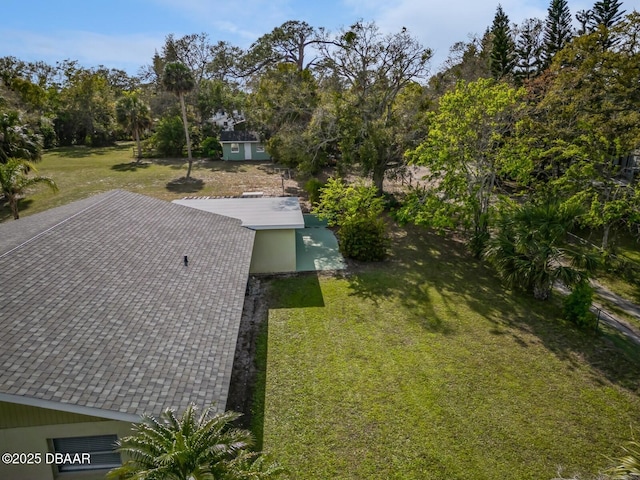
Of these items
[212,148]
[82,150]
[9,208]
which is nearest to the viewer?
[9,208]

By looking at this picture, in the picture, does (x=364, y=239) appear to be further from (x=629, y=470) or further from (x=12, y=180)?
(x=12, y=180)

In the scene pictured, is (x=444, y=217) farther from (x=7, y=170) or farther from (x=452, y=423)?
(x=7, y=170)

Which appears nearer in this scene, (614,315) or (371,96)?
(614,315)

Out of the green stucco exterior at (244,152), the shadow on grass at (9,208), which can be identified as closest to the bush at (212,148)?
the green stucco exterior at (244,152)

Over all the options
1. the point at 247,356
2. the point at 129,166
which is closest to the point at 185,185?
the point at 129,166

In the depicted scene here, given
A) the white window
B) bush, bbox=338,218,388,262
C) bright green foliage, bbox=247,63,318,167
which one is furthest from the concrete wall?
bright green foliage, bbox=247,63,318,167

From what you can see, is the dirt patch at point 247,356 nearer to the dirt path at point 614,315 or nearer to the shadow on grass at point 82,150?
the dirt path at point 614,315
